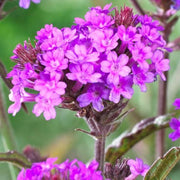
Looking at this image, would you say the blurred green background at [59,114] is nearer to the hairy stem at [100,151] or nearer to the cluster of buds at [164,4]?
the cluster of buds at [164,4]

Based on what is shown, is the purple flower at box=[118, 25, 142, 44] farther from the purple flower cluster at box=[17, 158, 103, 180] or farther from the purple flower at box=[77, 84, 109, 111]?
the purple flower cluster at box=[17, 158, 103, 180]

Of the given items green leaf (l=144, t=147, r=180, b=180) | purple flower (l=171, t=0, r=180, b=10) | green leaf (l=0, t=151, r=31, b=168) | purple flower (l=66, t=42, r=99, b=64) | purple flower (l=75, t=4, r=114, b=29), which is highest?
purple flower (l=171, t=0, r=180, b=10)

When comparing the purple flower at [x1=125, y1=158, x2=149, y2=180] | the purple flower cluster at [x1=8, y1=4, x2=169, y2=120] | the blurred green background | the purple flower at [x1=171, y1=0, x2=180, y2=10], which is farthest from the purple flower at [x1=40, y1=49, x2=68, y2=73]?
the blurred green background

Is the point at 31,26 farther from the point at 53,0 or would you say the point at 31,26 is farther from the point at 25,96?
the point at 25,96

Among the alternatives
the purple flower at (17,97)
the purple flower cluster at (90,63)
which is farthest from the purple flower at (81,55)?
the purple flower at (17,97)

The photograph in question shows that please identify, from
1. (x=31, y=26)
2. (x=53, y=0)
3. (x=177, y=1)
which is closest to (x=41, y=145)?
(x=31, y=26)

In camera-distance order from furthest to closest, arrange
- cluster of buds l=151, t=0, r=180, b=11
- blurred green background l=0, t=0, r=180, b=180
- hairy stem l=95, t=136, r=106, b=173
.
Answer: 1. blurred green background l=0, t=0, r=180, b=180
2. cluster of buds l=151, t=0, r=180, b=11
3. hairy stem l=95, t=136, r=106, b=173

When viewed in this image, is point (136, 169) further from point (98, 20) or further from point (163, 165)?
point (98, 20)
